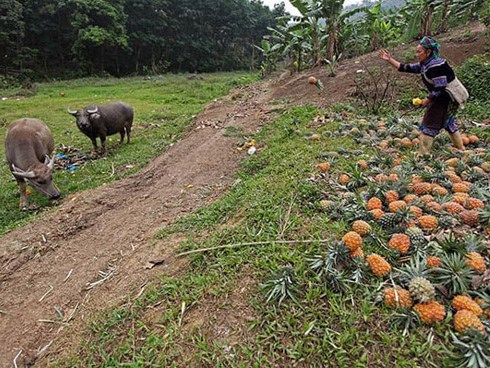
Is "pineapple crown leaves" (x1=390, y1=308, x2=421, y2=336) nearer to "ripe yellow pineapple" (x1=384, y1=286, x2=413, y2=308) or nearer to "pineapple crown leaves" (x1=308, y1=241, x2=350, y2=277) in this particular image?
"ripe yellow pineapple" (x1=384, y1=286, x2=413, y2=308)

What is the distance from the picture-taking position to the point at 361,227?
279cm

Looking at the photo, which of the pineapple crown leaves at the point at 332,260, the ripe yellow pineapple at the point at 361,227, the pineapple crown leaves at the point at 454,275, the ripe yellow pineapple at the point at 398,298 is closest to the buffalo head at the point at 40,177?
the pineapple crown leaves at the point at 332,260

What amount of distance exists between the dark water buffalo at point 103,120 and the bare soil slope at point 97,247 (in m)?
2.28

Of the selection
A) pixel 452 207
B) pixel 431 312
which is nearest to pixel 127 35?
→ pixel 452 207

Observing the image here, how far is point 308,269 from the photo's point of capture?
259 cm

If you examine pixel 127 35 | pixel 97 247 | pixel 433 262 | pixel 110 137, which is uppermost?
pixel 127 35

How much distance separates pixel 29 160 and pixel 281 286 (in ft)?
19.2

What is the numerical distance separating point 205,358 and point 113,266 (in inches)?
70.4

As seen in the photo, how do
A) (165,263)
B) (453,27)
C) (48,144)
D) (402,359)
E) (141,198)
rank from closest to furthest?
(402,359) < (165,263) < (141,198) < (48,144) < (453,27)

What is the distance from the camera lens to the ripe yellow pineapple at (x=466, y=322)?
6.38 feet

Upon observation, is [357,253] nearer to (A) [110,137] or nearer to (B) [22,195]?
(B) [22,195]

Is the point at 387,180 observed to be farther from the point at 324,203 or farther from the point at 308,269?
the point at 308,269

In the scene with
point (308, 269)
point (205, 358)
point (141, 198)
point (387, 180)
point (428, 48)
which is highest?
point (428, 48)

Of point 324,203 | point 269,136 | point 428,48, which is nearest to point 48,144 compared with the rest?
point 269,136
